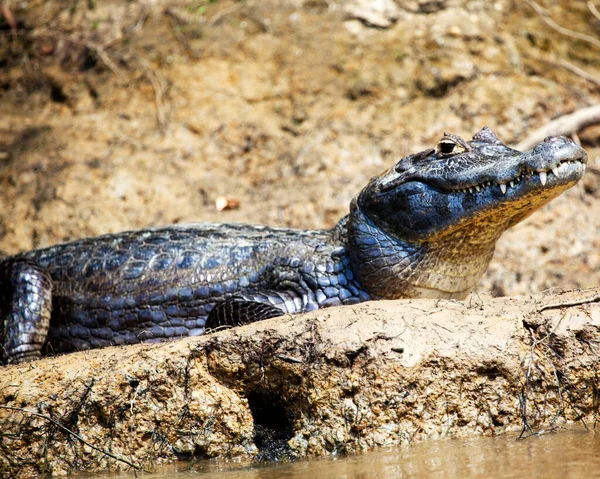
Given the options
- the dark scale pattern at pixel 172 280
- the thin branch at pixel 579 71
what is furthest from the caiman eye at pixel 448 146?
the thin branch at pixel 579 71

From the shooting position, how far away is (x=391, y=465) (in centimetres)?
353

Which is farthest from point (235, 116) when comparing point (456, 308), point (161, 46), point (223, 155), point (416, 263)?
point (456, 308)

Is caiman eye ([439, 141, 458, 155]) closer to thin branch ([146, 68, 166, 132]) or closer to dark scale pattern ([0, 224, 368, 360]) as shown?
dark scale pattern ([0, 224, 368, 360])

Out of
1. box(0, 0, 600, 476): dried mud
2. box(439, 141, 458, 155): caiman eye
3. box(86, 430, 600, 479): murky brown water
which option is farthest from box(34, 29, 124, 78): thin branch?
box(86, 430, 600, 479): murky brown water

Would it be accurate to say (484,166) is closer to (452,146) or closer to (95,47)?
(452,146)

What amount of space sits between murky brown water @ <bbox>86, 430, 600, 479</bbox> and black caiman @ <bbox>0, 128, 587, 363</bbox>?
1.45m

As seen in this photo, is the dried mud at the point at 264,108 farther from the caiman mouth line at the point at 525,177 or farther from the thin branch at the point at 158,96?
the caiman mouth line at the point at 525,177

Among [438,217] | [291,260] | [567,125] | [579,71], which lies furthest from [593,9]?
[291,260]

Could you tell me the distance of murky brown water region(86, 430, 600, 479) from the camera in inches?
129

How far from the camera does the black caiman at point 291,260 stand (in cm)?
509

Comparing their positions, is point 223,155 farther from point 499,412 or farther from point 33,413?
point 499,412

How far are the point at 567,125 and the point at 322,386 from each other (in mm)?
5759

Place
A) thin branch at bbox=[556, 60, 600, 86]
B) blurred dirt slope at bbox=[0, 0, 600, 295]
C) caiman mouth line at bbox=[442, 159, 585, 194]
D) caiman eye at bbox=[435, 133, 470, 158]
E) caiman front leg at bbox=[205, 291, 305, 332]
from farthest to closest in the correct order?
thin branch at bbox=[556, 60, 600, 86] < blurred dirt slope at bbox=[0, 0, 600, 295] < caiman eye at bbox=[435, 133, 470, 158] < caiman front leg at bbox=[205, 291, 305, 332] < caiman mouth line at bbox=[442, 159, 585, 194]

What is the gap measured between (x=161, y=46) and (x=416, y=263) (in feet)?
19.3
